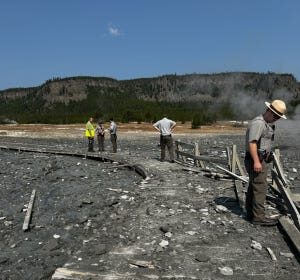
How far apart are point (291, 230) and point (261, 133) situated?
165 centimetres

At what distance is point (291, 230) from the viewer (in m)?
7.34

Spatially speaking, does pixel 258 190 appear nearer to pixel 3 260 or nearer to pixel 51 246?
A: pixel 51 246

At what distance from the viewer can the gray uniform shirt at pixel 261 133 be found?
25.4ft

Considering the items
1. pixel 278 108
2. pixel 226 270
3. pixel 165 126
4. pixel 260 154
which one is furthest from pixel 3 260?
pixel 165 126

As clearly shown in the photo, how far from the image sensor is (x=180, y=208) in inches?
375

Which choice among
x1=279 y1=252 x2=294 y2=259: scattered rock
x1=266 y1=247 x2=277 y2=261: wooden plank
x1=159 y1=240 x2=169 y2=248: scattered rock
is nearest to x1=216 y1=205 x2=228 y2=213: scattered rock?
x1=159 y1=240 x2=169 y2=248: scattered rock

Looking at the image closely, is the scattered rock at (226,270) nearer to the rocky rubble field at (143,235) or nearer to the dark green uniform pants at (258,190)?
the rocky rubble field at (143,235)

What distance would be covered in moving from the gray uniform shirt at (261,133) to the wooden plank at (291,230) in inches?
48.2

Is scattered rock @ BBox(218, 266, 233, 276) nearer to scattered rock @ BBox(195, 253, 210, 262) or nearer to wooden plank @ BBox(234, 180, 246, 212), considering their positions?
scattered rock @ BBox(195, 253, 210, 262)

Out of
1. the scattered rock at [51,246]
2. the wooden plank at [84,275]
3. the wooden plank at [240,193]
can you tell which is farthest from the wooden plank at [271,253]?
the scattered rock at [51,246]

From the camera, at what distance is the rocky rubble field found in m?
6.21

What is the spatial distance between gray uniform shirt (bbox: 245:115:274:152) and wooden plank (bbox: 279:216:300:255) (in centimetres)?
122

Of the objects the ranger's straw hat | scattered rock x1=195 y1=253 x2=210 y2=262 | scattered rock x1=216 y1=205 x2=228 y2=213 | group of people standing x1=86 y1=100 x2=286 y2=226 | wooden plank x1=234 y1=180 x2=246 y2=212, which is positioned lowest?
scattered rock x1=195 y1=253 x2=210 y2=262

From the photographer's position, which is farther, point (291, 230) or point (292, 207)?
point (292, 207)
